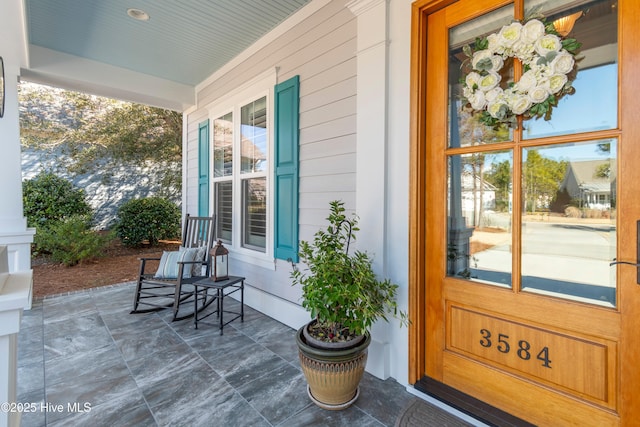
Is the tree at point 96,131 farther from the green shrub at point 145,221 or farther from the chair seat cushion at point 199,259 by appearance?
the chair seat cushion at point 199,259

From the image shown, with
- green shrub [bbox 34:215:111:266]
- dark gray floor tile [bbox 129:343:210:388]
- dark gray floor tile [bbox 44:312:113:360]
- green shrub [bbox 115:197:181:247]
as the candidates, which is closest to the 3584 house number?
dark gray floor tile [bbox 129:343:210:388]

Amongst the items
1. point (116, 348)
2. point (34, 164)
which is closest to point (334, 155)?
point (116, 348)

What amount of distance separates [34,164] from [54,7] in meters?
5.38

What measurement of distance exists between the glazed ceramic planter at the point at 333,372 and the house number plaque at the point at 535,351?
590 mm

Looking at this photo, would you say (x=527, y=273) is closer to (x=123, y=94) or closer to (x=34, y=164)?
(x=123, y=94)

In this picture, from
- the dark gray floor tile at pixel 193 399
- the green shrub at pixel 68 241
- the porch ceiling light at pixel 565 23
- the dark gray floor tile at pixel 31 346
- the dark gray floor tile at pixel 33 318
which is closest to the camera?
the porch ceiling light at pixel 565 23

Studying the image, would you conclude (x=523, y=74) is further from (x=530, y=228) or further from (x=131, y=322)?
(x=131, y=322)

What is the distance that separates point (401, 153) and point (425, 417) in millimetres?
1558

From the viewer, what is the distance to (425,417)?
5.71 ft

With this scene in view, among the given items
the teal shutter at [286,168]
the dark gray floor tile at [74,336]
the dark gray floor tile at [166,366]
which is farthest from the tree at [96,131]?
the dark gray floor tile at [166,366]

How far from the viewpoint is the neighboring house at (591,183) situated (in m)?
1.38

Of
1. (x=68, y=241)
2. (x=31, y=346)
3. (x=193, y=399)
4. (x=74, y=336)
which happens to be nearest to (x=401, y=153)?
(x=193, y=399)

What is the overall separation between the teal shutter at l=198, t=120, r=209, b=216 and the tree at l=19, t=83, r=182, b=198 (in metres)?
3.96

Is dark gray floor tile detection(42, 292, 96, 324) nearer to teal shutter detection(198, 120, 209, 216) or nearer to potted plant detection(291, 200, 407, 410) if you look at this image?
teal shutter detection(198, 120, 209, 216)
